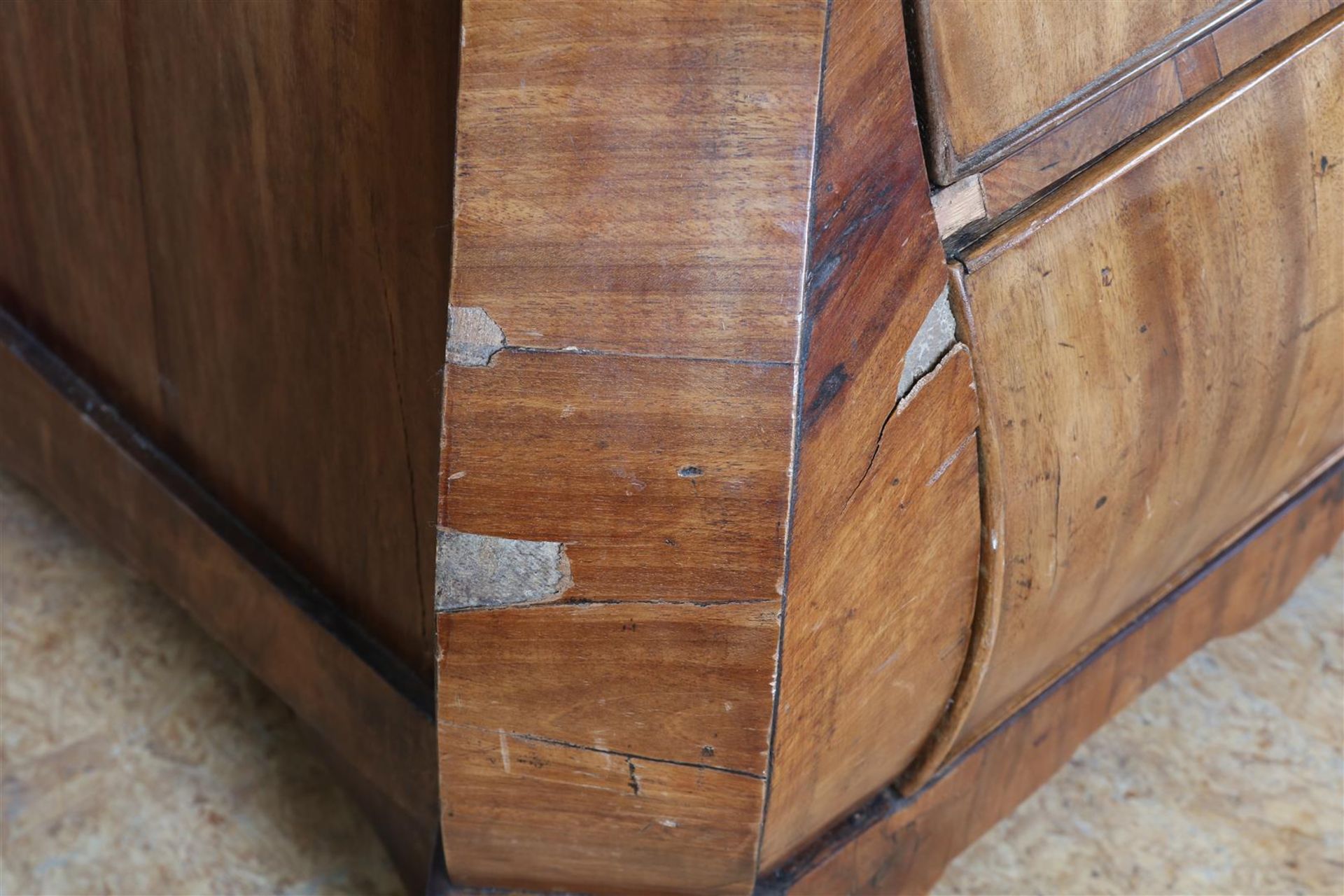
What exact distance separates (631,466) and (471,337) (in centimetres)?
8

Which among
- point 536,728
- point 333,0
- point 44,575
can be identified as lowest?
point 44,575

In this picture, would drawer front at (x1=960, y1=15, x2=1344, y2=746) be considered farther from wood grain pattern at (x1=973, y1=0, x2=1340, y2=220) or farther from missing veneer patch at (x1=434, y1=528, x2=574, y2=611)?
missing veneer patch at (x1=434, y1=528, x2=574, y2=611)

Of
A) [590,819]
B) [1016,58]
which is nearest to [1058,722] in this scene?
[590,819]

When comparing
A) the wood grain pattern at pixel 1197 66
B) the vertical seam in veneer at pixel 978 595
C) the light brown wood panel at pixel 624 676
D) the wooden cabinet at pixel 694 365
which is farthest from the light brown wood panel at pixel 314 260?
the wood grain pattern at pixel 1197 66

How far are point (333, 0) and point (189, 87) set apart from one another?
148 mm

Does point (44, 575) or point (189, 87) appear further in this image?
point (44, 575)

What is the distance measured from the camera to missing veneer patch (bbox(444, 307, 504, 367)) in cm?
57

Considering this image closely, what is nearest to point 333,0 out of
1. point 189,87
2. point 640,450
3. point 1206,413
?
point 189,87

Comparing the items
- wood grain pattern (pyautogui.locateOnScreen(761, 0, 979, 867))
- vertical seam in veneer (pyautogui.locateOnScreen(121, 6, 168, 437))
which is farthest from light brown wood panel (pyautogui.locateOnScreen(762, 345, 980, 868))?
vertical seam in veneer (pyautogui.locateOnScreen(121, 6, 168, 437))

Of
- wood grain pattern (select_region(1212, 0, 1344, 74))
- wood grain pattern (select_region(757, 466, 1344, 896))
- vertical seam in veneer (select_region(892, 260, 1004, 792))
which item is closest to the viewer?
vertical seam in veneer (select_region(892, 260, 1004, 792))

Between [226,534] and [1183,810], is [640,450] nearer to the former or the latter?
[226,534]

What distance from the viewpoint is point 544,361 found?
22.6 inches

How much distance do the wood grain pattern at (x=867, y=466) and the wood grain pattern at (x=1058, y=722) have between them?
0.10 meters

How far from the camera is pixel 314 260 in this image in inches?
29.0
